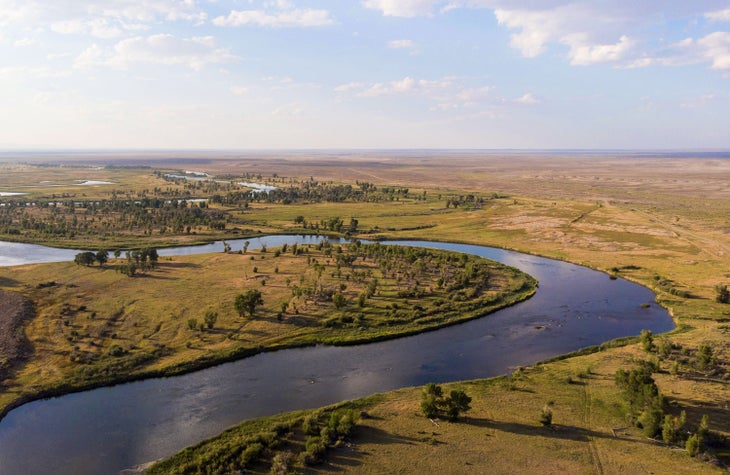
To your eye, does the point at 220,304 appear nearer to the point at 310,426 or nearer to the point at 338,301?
the point at 338,301

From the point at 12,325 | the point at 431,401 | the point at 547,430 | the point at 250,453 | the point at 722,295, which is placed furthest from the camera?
the point at 722,295

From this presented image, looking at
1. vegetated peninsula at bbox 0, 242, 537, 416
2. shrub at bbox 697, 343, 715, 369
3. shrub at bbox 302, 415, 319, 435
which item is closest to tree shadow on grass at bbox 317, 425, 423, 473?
shrub at bbox 302, 415, 319, 435

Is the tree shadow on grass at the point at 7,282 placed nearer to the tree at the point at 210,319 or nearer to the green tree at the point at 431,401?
the tree at the point at 210,319

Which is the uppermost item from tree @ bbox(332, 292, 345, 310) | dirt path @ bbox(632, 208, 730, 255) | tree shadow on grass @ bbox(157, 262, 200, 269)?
dirt path @ bbox(632, 208, 730, 255)

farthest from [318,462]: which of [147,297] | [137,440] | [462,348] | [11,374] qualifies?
[147,297]

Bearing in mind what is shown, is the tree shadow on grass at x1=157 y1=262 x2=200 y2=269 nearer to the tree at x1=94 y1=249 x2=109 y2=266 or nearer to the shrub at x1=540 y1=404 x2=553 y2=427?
the tree at x1=94 y1=249 x2=109 y2=266

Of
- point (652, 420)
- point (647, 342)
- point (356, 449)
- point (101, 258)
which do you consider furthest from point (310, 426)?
point (101, 258)
